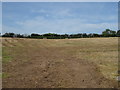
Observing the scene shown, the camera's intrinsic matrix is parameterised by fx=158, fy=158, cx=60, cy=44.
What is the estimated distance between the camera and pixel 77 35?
50.3m

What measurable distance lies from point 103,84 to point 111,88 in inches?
15.7

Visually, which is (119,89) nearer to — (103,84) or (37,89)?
(103,84)

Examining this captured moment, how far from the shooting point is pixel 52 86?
4676 mm

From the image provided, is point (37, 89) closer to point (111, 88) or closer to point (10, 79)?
point (10, 79)

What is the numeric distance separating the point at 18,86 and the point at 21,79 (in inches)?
30.7

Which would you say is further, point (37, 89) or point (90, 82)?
point (90, 82)

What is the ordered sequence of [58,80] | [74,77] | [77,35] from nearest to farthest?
[58,80] < [74,77] < [77,35]

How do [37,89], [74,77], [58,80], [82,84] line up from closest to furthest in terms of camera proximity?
[37,89] → [82,84] → [58,80] → [74,77]

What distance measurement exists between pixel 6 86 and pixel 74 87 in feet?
6.58

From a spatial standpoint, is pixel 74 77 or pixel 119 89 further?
pixel 74 77

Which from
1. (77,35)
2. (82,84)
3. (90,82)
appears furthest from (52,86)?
(77,35)

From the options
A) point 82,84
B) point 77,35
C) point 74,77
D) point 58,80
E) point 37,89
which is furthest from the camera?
point 77,35

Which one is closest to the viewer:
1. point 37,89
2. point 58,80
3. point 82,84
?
point 37,89

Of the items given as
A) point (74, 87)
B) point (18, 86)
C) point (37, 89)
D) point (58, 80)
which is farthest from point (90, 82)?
point (18, 86)
